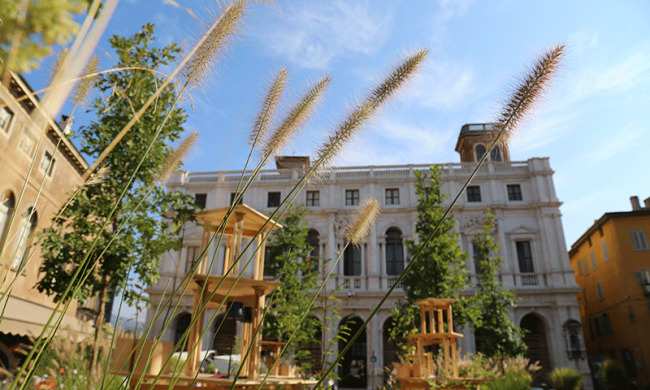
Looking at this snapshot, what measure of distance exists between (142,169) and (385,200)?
23209 mm

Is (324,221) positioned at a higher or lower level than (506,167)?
lower

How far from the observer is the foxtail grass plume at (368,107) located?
212 cm

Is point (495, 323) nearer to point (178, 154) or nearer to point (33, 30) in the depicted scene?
point (178, 154)

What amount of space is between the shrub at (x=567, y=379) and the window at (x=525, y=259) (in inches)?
245

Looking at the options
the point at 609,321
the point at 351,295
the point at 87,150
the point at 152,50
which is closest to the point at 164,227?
the point at 87,150

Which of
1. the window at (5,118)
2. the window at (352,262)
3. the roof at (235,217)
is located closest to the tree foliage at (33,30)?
the roof at (235,217)

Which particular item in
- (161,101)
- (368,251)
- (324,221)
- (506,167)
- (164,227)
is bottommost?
(164,227)

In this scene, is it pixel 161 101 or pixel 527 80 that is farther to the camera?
pixel 161 101

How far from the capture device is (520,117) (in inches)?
77.2

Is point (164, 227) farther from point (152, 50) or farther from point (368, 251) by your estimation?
point (368, 251)

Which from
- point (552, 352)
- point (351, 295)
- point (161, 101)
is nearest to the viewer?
point (161, 101)

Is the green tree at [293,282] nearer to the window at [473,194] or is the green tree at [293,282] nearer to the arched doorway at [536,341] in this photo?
the window at [473,194]

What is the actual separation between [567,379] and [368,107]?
78.6 feet

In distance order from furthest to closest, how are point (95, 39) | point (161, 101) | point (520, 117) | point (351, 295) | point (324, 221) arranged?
point (324, 221) → point (351, 295) → point (161, 101) → point (520, 117) → point (95, 39)
